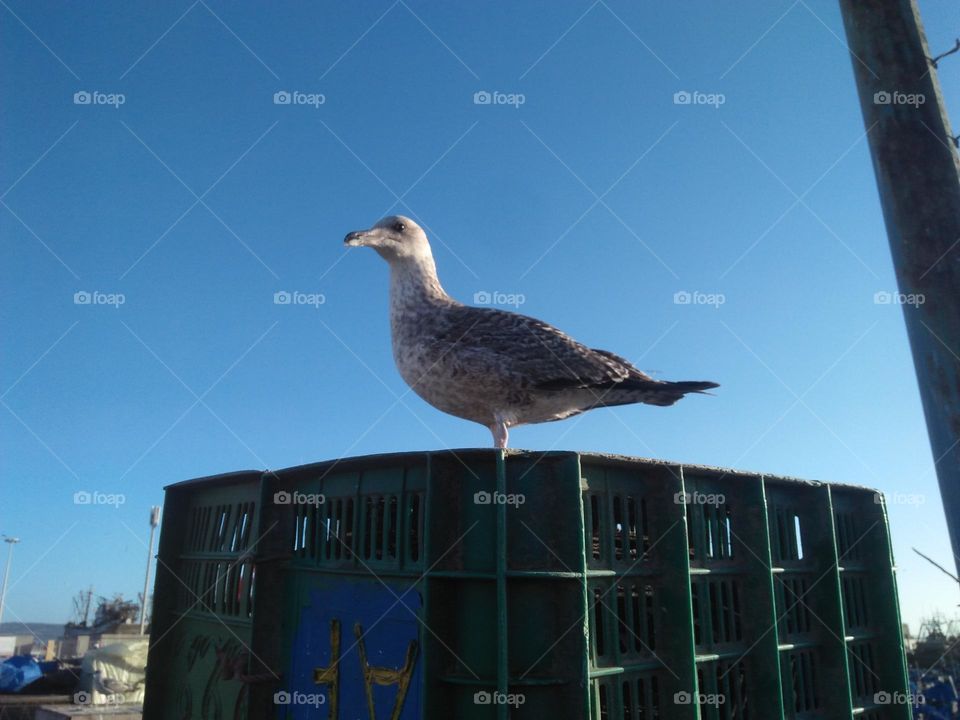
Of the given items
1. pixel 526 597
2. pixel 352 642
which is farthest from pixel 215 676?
pixel 526 597

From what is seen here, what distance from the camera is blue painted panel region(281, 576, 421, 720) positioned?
7.47 ft

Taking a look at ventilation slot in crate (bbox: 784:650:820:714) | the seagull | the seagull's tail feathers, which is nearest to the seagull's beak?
the seagull

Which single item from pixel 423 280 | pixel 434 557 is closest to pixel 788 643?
pixel 434 557

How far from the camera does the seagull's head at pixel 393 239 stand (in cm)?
452

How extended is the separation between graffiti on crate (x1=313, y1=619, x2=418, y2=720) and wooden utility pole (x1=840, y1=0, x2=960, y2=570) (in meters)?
2.13

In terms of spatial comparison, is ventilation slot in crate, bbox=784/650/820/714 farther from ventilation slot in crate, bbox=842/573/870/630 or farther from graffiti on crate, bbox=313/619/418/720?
graffiti on crate, bbox=313/619/418/720

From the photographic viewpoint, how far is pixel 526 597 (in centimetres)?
224

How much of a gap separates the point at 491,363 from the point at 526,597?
1745mm

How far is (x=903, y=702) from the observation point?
11.2 feet

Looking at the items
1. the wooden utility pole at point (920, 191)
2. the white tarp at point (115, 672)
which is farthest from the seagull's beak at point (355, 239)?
the white tarp at point (115, 672)

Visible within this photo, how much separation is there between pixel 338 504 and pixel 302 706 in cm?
79

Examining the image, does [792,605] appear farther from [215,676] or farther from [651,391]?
[215,676]

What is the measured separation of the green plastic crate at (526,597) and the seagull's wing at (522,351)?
121 cm

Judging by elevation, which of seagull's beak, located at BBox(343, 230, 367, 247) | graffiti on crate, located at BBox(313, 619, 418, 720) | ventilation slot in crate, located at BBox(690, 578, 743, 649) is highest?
seagull's beak, located at BBox(343, 230, 367, 247)
